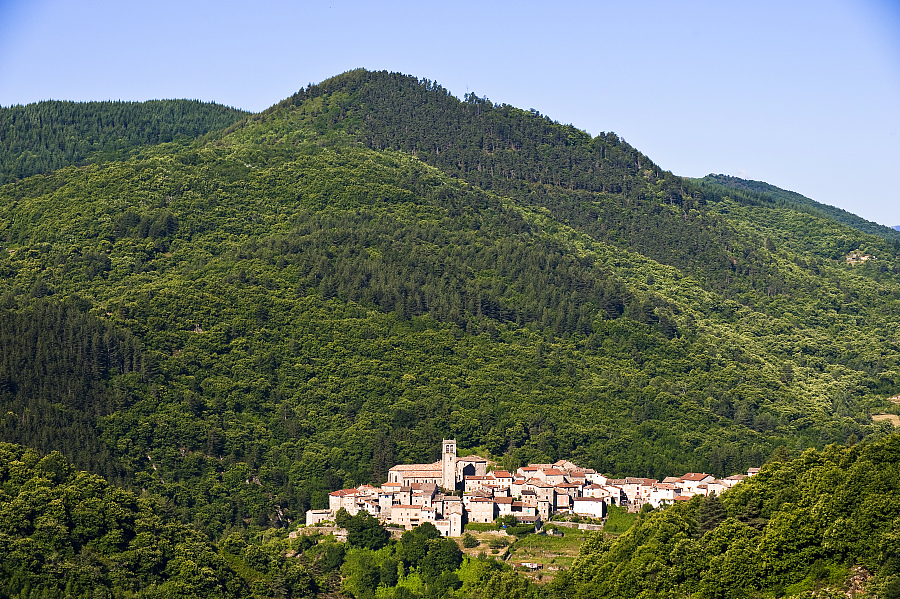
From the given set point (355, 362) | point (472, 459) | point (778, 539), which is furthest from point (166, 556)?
point (355, 362)

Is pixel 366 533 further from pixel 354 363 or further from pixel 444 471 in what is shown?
pixel 354 363

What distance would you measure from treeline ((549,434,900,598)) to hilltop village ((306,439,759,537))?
22.9 meters

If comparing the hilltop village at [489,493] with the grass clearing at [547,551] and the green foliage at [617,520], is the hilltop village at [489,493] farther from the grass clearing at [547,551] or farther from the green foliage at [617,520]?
the grass clearing at [547,551]

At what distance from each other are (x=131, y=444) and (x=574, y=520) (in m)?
45.5

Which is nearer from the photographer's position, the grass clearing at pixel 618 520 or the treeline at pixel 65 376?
the grass clearing at pixel 618 520

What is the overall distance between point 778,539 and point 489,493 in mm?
44395

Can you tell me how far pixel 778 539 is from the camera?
75312mm

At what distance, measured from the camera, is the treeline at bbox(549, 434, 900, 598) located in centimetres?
7150

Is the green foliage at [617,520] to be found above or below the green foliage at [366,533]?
above

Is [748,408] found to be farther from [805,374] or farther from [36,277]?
[36,277]

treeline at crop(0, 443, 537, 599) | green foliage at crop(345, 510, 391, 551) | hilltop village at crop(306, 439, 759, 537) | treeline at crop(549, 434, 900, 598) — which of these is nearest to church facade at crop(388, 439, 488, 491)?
hilltop village at crop(306, 439, 759, 537)

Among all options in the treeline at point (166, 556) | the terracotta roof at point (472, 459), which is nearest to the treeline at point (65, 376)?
the treeline at point (166, 556)

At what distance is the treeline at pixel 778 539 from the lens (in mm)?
71500

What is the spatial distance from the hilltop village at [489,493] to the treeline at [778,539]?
2291 centimetres
